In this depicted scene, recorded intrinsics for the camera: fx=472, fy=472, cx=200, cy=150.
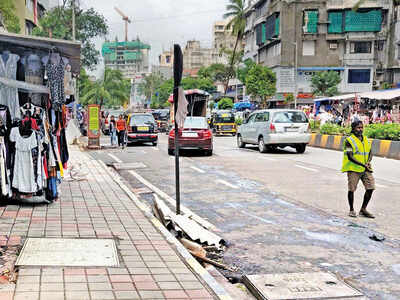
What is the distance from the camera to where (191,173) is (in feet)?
42.4

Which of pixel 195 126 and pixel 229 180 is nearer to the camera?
pixel 229 180

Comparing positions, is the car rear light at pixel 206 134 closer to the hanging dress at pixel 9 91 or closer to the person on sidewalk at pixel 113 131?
the person on sidewalk at pixel 113 131

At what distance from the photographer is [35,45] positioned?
7.55m

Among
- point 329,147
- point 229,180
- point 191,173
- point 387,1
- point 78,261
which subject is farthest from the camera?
point 387,1

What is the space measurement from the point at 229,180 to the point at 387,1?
49312mm

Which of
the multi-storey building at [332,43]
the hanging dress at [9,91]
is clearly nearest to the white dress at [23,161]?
the hanging dress at [9,91]

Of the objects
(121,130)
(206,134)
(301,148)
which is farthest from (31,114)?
(121,130)

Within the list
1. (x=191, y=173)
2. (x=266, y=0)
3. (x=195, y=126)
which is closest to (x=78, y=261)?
(x=191, y=173)

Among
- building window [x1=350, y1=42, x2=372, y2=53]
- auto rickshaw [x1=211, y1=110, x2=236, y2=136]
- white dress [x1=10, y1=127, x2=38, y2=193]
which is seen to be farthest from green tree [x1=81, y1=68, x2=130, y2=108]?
white dress [x1=10, y1=127, x2=38, y2=193]

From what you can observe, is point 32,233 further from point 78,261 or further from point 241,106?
point 241,106

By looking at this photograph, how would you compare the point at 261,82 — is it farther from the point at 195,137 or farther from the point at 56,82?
the point at 56,82

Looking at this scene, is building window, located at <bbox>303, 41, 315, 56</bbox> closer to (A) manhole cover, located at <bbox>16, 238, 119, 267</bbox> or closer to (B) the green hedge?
(B) the green hedge

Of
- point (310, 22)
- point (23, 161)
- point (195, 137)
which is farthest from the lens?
point (310, 22)

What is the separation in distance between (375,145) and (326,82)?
32631 millimetres
